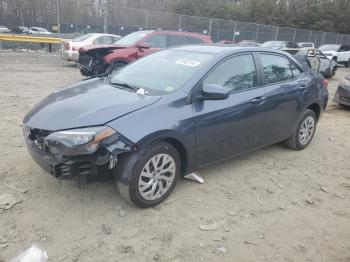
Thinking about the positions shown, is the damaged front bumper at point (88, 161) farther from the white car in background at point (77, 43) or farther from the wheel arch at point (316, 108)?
the white car in background at point (77, 43)

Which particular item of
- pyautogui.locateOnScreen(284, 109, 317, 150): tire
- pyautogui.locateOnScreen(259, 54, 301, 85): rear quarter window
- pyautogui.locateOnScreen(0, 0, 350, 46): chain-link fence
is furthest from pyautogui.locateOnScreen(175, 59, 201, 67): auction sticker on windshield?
pyautogui.locateOnScreen(0, 0, 350, 46): chain-link fence

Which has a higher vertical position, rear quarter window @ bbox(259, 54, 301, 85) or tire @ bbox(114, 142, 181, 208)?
rear quarter window @ bbox(259, 54, 301, 85)

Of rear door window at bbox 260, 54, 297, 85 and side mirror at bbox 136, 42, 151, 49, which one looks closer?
rear door window at bbox 260, 54, 297, 85

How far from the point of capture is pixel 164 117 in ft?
11.1

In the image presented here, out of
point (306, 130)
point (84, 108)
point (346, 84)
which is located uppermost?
point (84, 108)

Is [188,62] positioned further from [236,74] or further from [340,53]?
[340,53]

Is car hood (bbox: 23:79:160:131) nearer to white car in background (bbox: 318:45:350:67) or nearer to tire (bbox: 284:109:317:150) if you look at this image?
tire (bbox: 284:109:317:150)

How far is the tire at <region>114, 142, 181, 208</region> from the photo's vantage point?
321 cm

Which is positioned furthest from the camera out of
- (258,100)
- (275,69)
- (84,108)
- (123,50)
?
(123,50)

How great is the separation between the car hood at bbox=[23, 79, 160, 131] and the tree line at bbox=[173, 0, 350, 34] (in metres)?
42.4

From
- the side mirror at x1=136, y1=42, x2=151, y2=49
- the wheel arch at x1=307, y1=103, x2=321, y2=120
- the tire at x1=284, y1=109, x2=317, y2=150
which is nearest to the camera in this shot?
the tire at x1=284, y1=109, x2=317, y2=150

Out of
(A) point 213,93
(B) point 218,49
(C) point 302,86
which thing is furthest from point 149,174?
(C) point 302,86

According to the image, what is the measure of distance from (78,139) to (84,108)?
439mm

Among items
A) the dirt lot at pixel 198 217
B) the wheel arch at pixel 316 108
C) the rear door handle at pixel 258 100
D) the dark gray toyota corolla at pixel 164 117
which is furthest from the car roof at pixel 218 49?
the dirt lot at pixel 198 217
